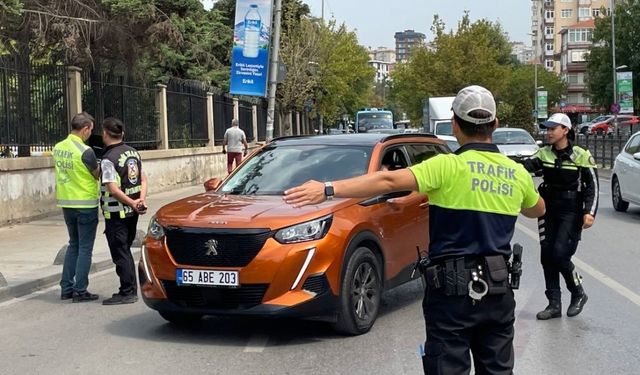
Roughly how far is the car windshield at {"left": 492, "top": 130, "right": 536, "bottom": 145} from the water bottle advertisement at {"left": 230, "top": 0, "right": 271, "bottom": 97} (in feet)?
26.7

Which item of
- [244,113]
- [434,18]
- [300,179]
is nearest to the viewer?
[300,179]

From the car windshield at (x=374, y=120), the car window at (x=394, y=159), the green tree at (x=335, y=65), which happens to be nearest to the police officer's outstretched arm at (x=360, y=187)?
the car window at (x=394, y=159)

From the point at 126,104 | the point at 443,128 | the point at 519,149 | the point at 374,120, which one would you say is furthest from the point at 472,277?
the point at 374,120

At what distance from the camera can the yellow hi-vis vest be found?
25.7 ft

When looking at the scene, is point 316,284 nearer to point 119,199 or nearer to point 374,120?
point 119,199

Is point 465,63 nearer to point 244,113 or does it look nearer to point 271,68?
point 244,113

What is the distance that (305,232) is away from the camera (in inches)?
232

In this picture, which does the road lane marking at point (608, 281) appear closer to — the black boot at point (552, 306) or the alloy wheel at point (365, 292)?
the black boot at point (552, 306)

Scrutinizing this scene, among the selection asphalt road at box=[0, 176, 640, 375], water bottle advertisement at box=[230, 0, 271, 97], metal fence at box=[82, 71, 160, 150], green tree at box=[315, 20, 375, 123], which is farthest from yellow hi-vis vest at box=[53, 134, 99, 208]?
green tree at box=[315, 20, 375, 123]

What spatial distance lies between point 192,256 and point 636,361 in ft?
11.1

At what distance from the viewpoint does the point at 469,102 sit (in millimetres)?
3443

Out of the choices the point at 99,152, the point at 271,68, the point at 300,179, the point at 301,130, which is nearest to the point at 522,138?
the point at 271,68

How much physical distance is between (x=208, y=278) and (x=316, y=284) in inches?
32.5

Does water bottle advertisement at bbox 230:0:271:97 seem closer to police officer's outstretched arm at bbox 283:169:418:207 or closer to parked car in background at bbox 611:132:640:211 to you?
parked car in background at bbox 611:132:640:211
